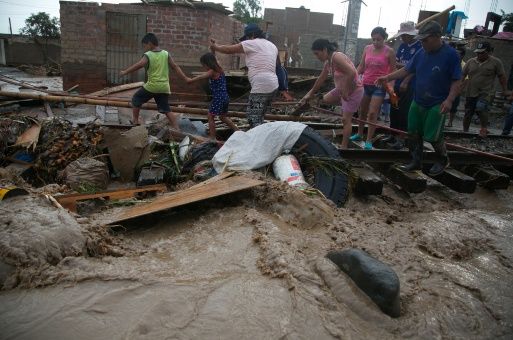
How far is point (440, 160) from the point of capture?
4422mm

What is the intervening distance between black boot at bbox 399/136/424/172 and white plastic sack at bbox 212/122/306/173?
146 centimetres

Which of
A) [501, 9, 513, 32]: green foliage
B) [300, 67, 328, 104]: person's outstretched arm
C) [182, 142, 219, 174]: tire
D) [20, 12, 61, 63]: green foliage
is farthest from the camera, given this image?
[20, 12, 61, 63]: green foliage

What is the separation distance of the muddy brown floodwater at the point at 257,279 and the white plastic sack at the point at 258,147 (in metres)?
0.63

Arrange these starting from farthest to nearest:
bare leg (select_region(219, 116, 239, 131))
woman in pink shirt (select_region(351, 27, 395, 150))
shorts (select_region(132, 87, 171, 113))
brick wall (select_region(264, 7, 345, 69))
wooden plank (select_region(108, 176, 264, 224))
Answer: brick wall (select_region(264, 7, 345, 69)) → shorts (select_region(132, 87, 171, 113)) → bare leg (select_region(219, 116, 239, 131)) → woman in pink shirt (select_region(351, 27, 395, 150)) → wooden plank (select_region(108, 176, 264, 224))

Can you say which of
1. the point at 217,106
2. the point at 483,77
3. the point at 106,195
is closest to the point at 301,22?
the point at 483,77

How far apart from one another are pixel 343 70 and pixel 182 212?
286 cm

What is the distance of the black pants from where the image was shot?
18.2 feet

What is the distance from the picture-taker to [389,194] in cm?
425

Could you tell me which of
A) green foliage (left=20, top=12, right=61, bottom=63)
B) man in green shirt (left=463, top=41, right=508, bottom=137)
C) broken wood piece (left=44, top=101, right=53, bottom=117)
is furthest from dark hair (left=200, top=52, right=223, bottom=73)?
green foliage (left=20, top=12, right=61, bottom=63)

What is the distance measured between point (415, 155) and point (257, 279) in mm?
3053

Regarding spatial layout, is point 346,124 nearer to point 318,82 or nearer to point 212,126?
point 318,82

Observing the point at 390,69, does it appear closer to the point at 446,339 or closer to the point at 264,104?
the point at 264,104

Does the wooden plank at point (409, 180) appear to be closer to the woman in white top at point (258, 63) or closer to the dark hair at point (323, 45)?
the dark hair at point (323, 45)

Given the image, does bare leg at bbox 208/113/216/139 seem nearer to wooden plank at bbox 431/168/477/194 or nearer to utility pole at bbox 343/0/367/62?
wooden plank at bbox 431/168/477/194
